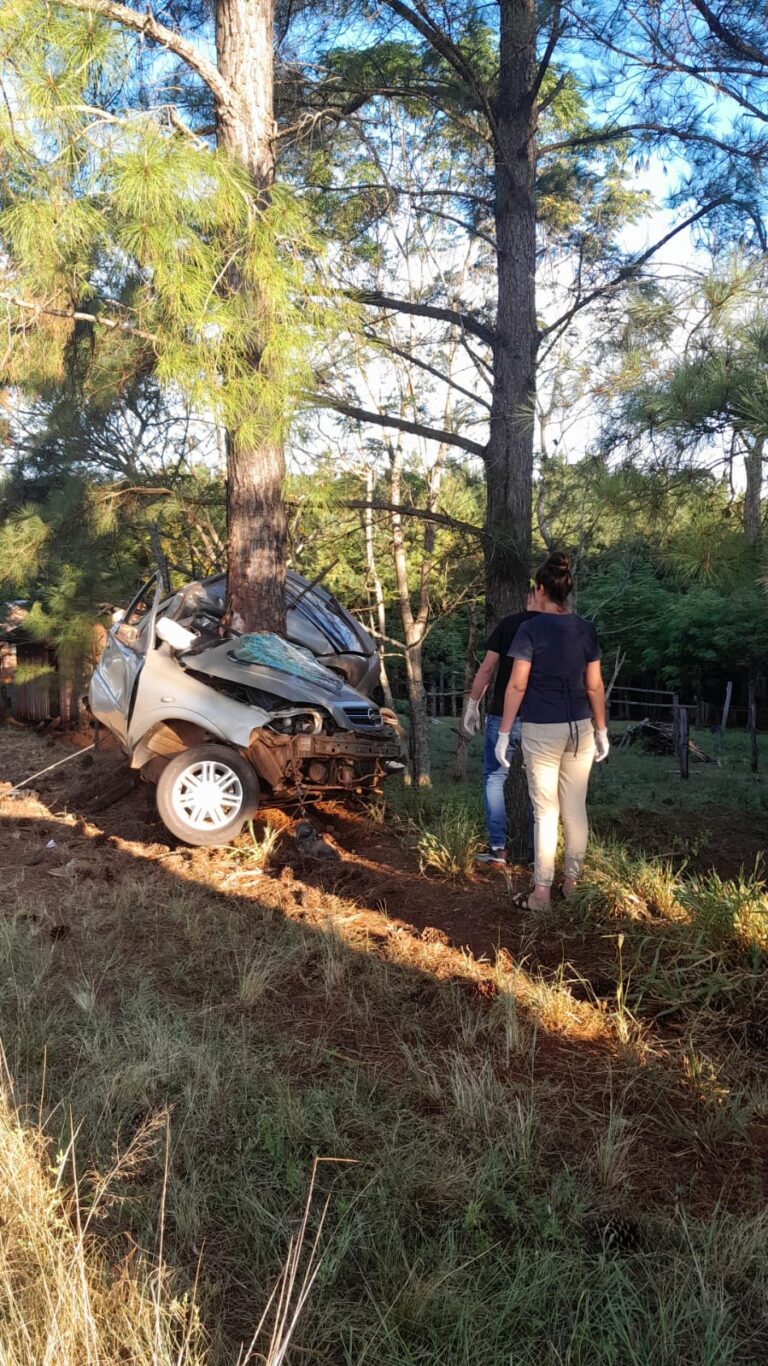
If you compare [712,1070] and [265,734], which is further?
[265,734]

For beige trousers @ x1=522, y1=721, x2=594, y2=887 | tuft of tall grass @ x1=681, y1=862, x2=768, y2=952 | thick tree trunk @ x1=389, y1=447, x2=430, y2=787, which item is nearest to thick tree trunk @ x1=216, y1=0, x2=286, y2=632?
beige trousers @ x1=522, y1=721, x2=594, y2=887

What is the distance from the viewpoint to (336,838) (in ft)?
24.8

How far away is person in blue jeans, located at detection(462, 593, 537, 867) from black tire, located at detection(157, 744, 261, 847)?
5.29 ft

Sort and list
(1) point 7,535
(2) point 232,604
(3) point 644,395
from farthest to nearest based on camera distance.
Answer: (1) point 7,535 < (2) point 232,604 < (3) point 644,395

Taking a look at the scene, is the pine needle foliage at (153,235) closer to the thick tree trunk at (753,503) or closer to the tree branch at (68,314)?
the tree branch at (68,314)

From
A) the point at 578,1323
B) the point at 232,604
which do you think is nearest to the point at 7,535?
the point at 232,604

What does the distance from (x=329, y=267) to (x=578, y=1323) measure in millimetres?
6013

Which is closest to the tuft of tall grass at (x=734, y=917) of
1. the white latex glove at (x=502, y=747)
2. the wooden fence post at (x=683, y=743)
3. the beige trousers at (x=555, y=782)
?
the beige trousers at (x=555, y=782)

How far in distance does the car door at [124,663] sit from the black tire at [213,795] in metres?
0.82

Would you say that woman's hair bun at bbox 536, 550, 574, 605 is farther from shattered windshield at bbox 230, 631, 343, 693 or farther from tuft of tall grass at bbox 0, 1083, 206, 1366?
tuft of tall grass at bbox 0, 1083, 206, 1366

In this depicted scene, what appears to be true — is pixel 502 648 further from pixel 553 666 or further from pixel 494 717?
pixel 553 666

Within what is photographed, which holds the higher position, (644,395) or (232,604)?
(644,395)

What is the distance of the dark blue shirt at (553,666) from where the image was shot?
5195mm

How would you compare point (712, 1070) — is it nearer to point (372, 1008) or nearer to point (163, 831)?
point (372, 1008)
